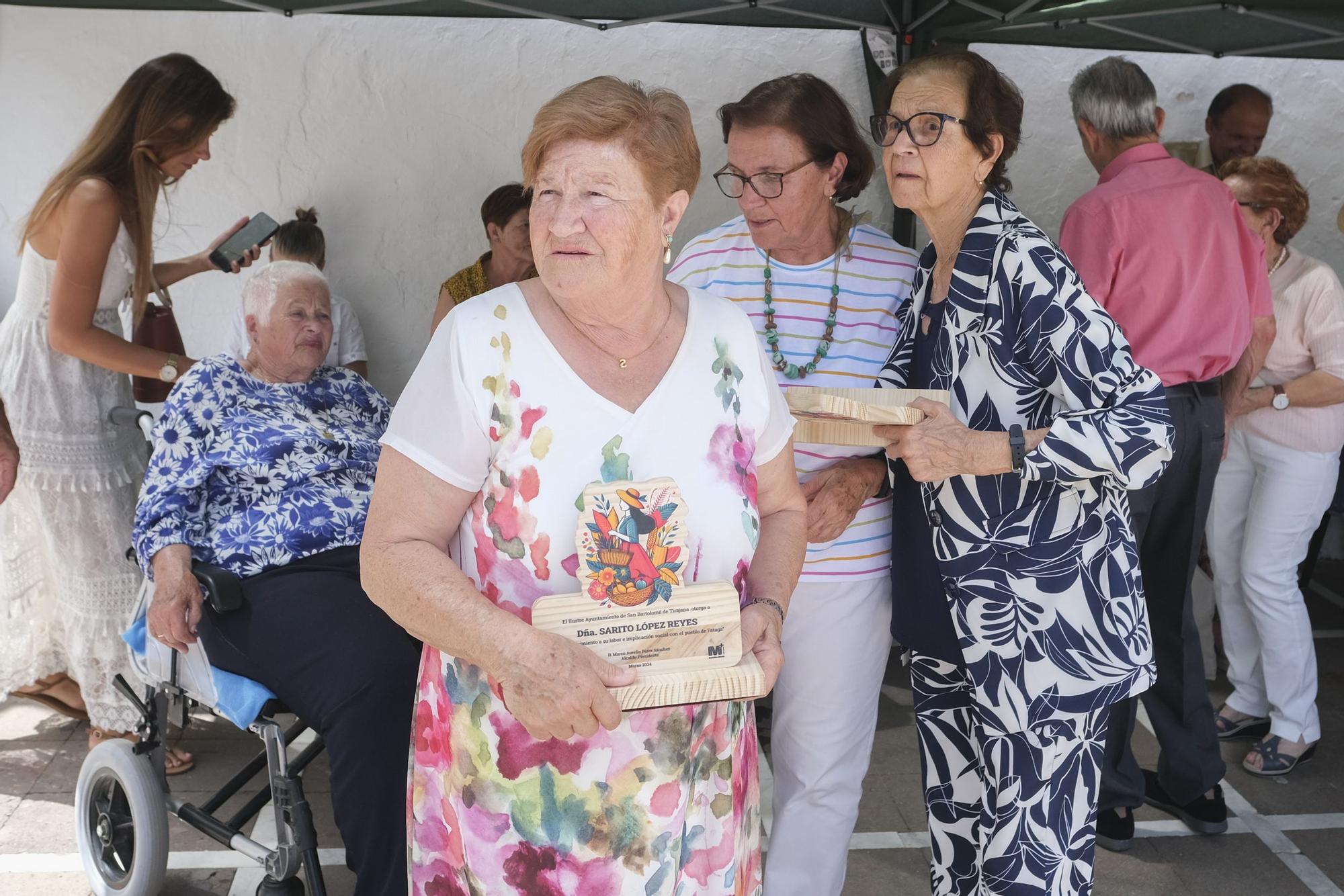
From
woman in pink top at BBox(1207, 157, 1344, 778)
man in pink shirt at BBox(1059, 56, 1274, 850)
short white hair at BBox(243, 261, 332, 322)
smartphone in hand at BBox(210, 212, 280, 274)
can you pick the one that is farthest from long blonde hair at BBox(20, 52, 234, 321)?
woman in pink top at BBox(1207, 157, 1344, 778)

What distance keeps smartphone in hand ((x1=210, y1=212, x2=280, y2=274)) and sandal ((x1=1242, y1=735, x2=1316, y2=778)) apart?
353 centimetres

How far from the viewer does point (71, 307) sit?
3383 millimetres

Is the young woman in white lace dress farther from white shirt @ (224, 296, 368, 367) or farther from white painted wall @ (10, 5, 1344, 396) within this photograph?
white painted wall @ (10, 5, 1344, 396)

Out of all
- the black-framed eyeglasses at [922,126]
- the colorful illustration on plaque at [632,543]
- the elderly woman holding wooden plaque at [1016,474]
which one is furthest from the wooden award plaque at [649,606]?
the black-framed eyeglasses at [922,126]

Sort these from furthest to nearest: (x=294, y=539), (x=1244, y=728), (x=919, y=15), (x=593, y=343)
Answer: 1. (x=919, y=15)
2. (x=1244, y=728)
3. (x=294, y=539)
4. (x=593, y=343)

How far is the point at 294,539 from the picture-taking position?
2.83m

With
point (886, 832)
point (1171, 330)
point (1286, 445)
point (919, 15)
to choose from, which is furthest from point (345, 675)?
point (919, 15)

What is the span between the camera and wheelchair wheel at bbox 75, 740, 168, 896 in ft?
9.21

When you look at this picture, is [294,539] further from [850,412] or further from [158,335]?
[850,412]

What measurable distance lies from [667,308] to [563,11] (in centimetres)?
278

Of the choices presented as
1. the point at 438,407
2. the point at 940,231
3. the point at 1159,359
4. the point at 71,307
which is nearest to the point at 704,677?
the point at 438,407

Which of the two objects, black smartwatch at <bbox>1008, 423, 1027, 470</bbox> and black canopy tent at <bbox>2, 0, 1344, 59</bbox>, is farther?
black canopy tent at <bbox>2, 0, 1344, 59</bbox>

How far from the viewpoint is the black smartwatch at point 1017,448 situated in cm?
201

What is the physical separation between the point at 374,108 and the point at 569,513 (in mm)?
3530
